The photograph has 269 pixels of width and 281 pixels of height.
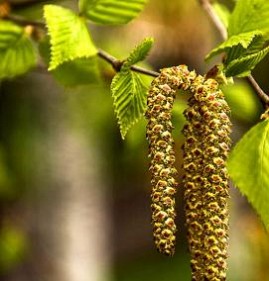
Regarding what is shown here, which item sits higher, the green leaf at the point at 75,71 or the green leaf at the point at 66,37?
the green leaf at the point at 66,37

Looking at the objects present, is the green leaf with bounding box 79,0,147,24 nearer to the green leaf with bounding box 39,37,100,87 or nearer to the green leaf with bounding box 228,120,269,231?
the green leaf with bounding box 39,37,100,87

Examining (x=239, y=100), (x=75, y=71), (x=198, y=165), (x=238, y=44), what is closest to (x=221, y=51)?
(x=238, y=44)

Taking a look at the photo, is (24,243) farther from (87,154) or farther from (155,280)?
(155,280)

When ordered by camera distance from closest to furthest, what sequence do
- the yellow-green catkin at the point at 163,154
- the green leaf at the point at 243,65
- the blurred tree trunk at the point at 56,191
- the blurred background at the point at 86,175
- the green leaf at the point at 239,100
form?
1. the yellow-green catkin at the point at 163,154
2. the green leaf at the point at 243,65
3. the green leaf at the point at 239,100
4. the blurred background at the point at 86,175
5. the blurred tree trunk at the point at 56,191

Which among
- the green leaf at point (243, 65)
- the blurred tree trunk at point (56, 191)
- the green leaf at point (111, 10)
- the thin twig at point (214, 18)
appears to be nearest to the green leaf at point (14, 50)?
the green leaf at point (111, 10)

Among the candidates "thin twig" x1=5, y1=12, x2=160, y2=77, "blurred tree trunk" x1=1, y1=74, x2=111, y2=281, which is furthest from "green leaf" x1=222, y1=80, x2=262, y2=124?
"blurred tree trunk" x1=1, y1=74, x2=111, y2=281

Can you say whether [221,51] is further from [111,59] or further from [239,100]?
[239,100]

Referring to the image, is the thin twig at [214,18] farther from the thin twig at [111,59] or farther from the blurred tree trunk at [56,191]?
the blurred tree trunk at [56,191]
